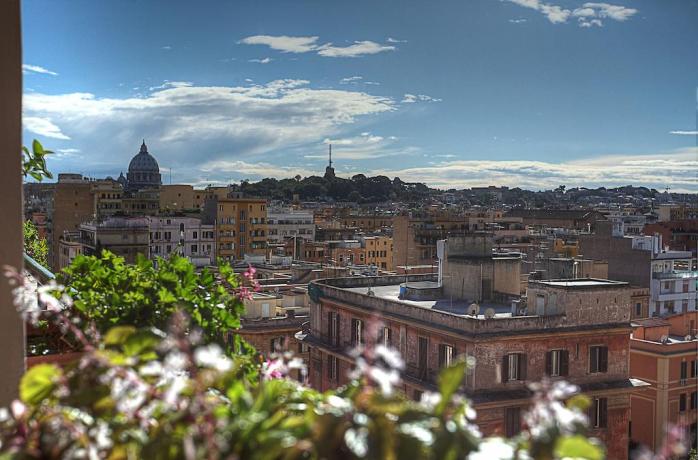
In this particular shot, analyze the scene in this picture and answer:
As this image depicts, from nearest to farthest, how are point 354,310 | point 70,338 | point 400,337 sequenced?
1. point 70,338
2. point 400,337
3. point 354,310

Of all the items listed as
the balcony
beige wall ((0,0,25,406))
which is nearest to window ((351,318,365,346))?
beige wall ((0,0,25,406))

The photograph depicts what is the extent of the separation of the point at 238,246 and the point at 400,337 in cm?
3837

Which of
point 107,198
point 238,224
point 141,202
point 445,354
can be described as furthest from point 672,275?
point 141,202

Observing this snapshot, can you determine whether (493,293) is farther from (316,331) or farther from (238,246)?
(238,246)

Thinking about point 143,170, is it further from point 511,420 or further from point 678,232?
point 511,420

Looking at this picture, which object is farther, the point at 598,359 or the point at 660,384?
the point at 660,384

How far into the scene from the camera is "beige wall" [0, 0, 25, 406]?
2533mm

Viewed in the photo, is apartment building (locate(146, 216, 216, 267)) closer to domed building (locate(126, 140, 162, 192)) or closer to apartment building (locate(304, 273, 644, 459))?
apartment building (locate(304, 273, 644, 459))

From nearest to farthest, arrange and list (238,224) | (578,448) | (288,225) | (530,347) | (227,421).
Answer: (578,448) → (227,421) → (530,347) → (238,224) → (288,225)

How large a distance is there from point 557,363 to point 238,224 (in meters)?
40.4

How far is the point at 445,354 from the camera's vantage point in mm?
17469

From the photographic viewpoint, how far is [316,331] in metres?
22.6

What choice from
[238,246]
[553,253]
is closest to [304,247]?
[238,246]

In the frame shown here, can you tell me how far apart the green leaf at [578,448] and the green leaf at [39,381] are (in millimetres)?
988
